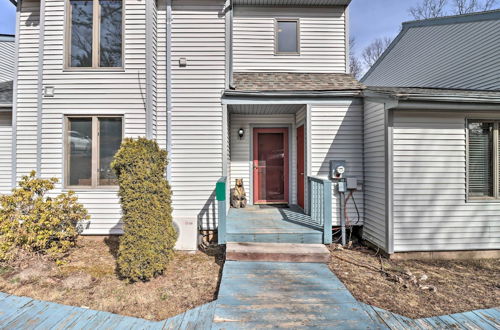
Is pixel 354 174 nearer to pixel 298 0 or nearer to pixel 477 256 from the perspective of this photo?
pixel 477 256

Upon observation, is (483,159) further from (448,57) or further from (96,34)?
(96,34)

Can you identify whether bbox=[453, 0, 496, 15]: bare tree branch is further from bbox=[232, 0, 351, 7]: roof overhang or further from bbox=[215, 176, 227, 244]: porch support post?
bbox=[215, 176, 227, 244]: porch support post

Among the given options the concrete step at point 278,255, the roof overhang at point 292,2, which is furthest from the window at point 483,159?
the roof overhang at point 292,2

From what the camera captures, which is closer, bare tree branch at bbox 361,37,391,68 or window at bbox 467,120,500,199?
window at bbox 467,120,500,199

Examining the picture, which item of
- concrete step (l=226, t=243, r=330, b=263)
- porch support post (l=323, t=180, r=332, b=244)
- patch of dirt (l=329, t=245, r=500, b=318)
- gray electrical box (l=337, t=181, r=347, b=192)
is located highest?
gray electrical box (l=337, t=181, r=347, b=192)

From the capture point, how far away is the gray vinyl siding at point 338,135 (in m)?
5.45

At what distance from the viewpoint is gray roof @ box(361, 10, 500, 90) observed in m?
7.73

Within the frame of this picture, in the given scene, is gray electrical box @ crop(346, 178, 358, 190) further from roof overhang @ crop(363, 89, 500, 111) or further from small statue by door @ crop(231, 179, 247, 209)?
small statue by door @ crop(231, 179, 247, 209)

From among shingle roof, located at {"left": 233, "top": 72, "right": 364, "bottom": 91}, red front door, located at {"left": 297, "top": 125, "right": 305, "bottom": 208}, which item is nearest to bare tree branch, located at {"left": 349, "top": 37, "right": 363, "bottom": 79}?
shingle roof, located at {"left": 233, "top": 72, "right": 364, "bottom": 91}

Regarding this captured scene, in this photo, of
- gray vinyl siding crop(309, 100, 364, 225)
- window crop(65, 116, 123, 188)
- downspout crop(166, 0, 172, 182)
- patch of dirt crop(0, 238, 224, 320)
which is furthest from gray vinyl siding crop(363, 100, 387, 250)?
window crop(65, 116, 123, 188)

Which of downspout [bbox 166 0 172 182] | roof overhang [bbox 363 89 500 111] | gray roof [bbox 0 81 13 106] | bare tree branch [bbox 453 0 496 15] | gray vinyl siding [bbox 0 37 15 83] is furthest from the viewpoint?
bare tree branch [bbox 453 0 496 15]

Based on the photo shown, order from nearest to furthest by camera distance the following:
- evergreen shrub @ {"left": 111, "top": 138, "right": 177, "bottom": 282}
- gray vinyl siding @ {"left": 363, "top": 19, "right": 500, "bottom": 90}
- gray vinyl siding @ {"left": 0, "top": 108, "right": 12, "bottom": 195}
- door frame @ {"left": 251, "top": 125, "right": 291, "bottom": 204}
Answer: evergreen shrub @ {"left": 111, "top": 138, "right": 177, "bottom": 282}
gray vinyl siding @ {"left": 0, "top": 108, "right": 12, "bottom": 195}
door frame @ {"left": 251, "top": 125, "right": 291, "bottom": 204}
gray vinyl siding @ {"left": 363, "top": 19, "right": 500, "bottom": 90}

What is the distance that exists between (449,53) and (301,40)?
6023 millimetres

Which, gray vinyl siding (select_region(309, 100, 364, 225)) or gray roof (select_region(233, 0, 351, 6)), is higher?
gray roof (select_region(233, 0, 351, 6))
